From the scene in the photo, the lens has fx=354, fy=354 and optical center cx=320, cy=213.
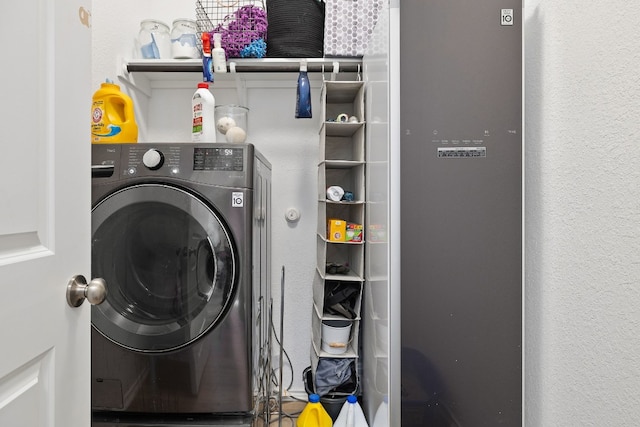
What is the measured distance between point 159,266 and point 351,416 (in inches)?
38.3

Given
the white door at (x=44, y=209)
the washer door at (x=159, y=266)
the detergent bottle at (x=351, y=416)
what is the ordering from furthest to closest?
1. the detergent bottle at (x=351, y=416)
2. the washer door at (x=159, y=266)
3. the white door at (x=44, y=209)

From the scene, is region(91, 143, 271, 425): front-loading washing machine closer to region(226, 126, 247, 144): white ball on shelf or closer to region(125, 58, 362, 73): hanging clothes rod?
region(226, 126, 247, 144): white ball on shelf

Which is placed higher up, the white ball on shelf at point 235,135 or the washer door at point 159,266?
the white ball on shelf at point 235,135

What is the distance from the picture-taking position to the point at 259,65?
68.7 inches

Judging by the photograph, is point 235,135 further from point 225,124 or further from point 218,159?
point 218,159

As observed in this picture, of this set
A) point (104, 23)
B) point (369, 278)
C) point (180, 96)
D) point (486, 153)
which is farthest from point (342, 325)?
point (104, 23)

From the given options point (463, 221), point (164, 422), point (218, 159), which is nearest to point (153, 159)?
point (218, 159)

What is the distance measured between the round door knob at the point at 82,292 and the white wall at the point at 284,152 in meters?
1.32

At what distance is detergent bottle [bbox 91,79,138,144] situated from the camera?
4.89ft

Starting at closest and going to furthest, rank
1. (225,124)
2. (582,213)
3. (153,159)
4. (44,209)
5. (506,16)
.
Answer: (44,209) → (582,213) → (506,16) → (153,159) → (225,124)

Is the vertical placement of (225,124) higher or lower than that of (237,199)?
higher

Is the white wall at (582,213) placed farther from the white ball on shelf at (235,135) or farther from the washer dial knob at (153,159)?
the washer dial knob at (153,159)

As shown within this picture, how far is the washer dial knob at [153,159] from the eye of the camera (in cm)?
129

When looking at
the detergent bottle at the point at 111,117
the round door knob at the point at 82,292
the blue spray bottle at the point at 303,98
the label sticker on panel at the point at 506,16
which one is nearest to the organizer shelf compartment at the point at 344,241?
the blue spray bottle at the point at 303,98
